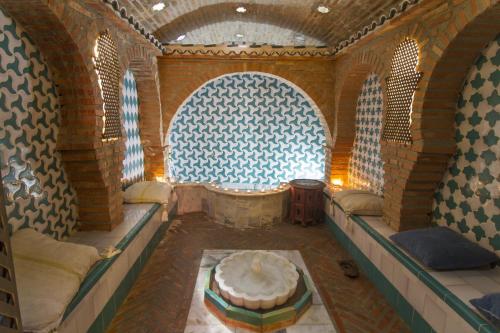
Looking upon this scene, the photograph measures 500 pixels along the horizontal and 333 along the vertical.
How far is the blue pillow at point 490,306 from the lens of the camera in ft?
8.45

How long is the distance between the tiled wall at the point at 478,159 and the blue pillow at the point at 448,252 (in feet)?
0.71

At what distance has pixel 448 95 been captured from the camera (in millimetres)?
4012

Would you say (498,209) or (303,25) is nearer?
(498,209)

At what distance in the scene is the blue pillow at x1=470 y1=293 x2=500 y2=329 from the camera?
257 cm

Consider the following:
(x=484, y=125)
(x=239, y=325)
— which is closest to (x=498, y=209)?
(x=484, y=125)

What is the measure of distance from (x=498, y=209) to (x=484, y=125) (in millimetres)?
977

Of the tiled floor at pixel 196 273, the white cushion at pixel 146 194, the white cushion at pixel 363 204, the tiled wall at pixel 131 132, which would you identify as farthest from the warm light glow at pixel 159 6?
the white cushion at pixel 363 204

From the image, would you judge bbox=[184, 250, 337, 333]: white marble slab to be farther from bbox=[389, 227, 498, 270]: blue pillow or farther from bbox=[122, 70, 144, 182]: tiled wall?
bbox=[122, 70, 144, 182]: tiled wall

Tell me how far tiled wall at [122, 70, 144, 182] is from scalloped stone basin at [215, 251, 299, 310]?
325cm

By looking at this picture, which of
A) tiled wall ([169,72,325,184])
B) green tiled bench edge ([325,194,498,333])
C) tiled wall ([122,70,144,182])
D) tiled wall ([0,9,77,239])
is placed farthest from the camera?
tiled wall ([169,72,325,184])

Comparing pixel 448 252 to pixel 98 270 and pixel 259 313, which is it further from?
pixel 98 270

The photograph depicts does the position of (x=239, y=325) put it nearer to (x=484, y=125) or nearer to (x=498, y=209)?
(x=498, y=209)

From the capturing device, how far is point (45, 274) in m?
2.88

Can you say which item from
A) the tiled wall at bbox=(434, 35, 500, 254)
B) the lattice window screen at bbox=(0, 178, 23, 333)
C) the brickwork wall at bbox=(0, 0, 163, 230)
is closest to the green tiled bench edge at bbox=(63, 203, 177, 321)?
the brickwork wall at bbox=(0, 0, 163, 230)
